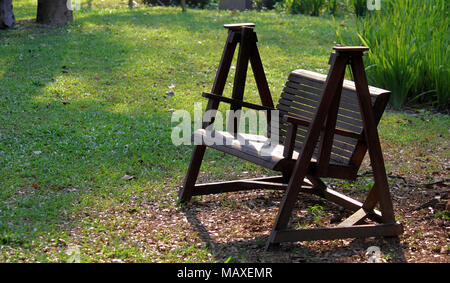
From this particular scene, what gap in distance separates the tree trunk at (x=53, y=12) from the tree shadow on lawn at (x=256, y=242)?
7.59 meters

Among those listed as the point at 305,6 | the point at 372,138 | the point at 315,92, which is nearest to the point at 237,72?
the point at 315,92

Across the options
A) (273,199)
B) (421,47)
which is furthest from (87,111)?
(421,47)

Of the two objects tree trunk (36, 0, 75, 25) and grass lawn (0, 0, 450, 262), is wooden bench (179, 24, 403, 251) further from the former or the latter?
tree trunk (36, 0, 75, 25)

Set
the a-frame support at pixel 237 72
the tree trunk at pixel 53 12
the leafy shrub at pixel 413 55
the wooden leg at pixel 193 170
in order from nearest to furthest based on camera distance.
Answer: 1. the a-frame support at pixel 237 72
2. the wooden leg at pixel 193 170
3. the leafy shrub at pixel 413 55
4. the tree trunk at pixel 53 12

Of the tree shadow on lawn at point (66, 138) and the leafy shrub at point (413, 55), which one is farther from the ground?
the leafy shrub at point (413, 55)

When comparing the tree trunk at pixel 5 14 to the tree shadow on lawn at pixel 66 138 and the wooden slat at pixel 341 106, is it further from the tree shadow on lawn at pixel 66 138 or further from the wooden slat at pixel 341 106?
the wooden slat at pixel 341 106

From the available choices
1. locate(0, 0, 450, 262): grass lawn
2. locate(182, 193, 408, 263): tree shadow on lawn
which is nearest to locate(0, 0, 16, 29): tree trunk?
locate(0, 0, 450, 262): grass lawn

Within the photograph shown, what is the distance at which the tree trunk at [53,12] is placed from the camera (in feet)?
35.9

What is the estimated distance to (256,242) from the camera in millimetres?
3891

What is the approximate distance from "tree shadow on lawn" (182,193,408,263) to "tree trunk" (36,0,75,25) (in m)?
7.59

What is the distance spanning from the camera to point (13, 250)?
3.64m

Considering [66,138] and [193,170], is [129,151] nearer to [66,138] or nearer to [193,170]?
[66,138]

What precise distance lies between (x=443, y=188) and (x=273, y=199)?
4.54ft

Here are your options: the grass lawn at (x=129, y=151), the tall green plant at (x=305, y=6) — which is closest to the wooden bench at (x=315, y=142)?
the grass lawn at (x=129, y=151)
